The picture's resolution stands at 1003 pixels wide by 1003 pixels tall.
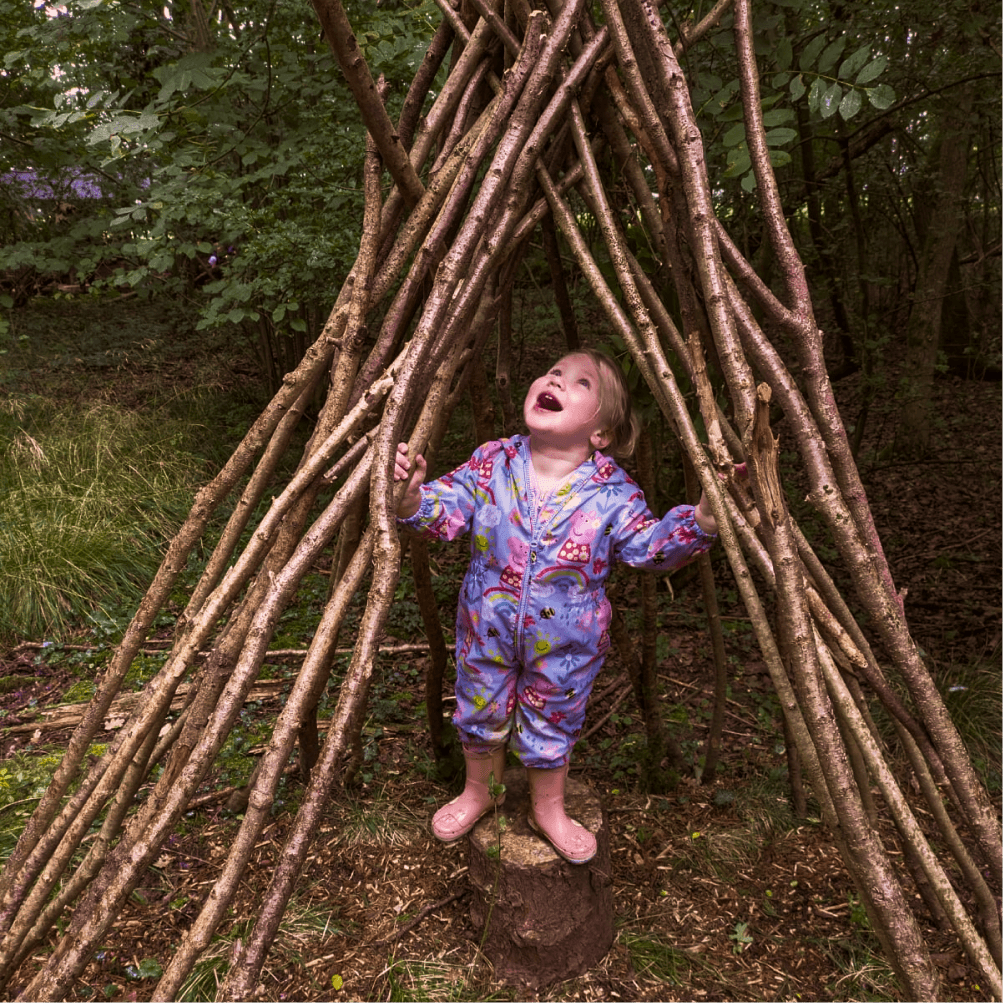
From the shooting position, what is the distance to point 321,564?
15.5 feet

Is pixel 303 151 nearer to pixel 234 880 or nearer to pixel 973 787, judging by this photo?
pixel 234 880

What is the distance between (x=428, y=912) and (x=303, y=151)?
3.09 metres

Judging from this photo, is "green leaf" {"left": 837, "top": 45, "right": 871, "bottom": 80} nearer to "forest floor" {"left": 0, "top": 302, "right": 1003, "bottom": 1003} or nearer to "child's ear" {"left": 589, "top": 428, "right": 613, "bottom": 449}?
"child's ear" {"left": 589, "top": 428, "right": 613, "bottom": 449}

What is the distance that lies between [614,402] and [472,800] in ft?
3.73

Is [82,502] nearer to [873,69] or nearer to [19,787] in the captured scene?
[19,787]

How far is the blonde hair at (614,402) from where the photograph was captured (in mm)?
1941

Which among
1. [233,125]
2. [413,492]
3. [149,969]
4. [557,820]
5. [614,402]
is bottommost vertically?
[149,969]

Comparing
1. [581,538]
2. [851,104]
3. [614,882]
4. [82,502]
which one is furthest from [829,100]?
[82,502]

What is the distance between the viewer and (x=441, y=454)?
19.1 ft

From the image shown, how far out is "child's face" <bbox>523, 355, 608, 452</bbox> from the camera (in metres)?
1.88

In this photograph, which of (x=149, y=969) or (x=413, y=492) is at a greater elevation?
(x=413, y=492)

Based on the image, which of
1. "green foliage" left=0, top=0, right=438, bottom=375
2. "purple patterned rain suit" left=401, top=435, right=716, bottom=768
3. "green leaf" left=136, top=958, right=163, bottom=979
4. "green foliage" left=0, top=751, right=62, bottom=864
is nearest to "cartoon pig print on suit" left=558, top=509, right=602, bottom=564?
"purple patterned rain suit" left=401, top=435, right=716, bottom=768

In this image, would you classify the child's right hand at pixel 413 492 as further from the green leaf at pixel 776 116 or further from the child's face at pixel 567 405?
the green leaf at pixel 776 116

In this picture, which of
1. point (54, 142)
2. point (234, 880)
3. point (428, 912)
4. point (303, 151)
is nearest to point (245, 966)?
point (234, 880)
